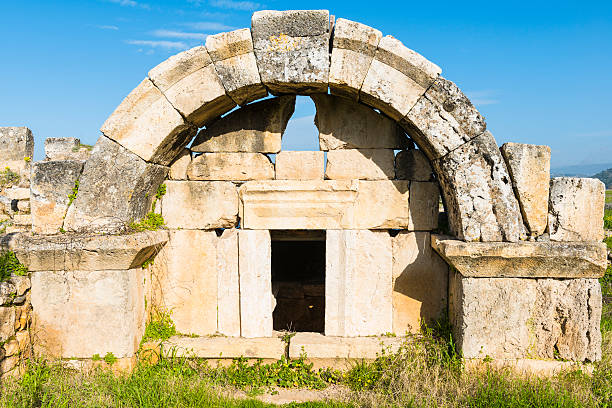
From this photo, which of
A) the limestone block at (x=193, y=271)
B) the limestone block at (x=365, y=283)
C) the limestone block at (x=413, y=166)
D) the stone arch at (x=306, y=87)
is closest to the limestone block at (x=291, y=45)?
the stone arch at (x=306, y=87)

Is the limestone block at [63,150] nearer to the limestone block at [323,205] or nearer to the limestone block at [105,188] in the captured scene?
the limestone block at [105,188]

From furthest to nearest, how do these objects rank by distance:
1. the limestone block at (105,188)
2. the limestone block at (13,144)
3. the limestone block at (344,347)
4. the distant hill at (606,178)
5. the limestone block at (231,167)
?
the distant hill at (606,178) < the limestone block at (13,144) < the limestone block at (231,167) < the limestone block at (344,347) < the limestone block at (105,188)

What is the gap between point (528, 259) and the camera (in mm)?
3803

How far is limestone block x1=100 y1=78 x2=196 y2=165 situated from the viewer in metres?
4.11

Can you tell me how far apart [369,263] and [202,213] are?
1.85 metres

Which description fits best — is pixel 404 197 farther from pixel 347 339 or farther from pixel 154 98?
pixel 154 98

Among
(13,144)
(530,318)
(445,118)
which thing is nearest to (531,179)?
(445,118)

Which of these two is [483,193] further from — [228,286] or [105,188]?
[105,188]

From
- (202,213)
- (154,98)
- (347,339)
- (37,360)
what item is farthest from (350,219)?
(37,360)

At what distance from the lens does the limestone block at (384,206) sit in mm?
4543

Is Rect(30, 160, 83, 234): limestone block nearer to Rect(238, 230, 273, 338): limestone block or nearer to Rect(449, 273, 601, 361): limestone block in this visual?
Rect(238, 230, 273, 338): limestone block

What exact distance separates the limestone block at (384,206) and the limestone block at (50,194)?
284 centimetres

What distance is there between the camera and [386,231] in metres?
4.61

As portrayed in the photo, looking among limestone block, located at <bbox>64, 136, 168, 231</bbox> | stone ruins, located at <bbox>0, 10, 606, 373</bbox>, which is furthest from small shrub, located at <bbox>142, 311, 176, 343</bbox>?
limestone block, located at <bbox>64, 136, 168, 231</bbox>
